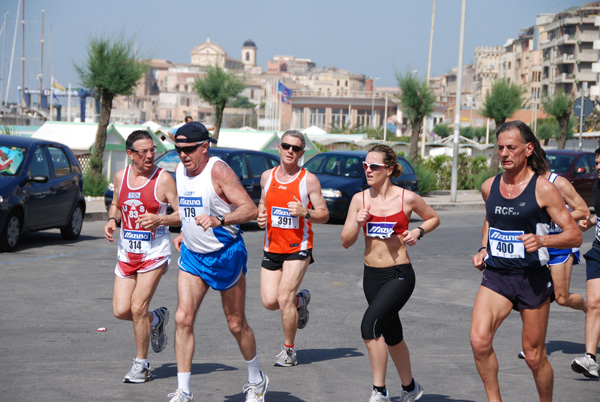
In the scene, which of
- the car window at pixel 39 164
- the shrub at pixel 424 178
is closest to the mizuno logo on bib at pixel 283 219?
the car window at pixel 39 164

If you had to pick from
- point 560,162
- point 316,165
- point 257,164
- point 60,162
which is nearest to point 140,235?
point 60,162

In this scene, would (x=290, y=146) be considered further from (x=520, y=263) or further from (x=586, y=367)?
(x=586, y=367)

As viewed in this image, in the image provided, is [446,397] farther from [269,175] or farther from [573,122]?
[573,122]

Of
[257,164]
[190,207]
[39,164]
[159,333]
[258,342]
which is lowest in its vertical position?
[258,342]

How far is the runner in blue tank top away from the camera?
5.31 meters

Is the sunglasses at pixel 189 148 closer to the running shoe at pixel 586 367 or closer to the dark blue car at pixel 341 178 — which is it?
the running shoe at pixel 586 367

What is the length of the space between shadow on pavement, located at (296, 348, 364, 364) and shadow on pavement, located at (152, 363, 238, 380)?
757mm

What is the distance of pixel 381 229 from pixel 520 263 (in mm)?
1039

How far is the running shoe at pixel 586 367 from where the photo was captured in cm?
700

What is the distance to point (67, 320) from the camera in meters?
8.85

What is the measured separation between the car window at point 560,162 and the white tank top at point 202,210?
21.1 meters

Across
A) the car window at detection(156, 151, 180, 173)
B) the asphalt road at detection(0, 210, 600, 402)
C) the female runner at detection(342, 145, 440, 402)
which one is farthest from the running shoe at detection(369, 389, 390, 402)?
the car window at detection(156, 151, 180, 173)

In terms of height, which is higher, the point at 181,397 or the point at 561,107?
the point at 561,107

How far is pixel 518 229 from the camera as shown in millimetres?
5352
